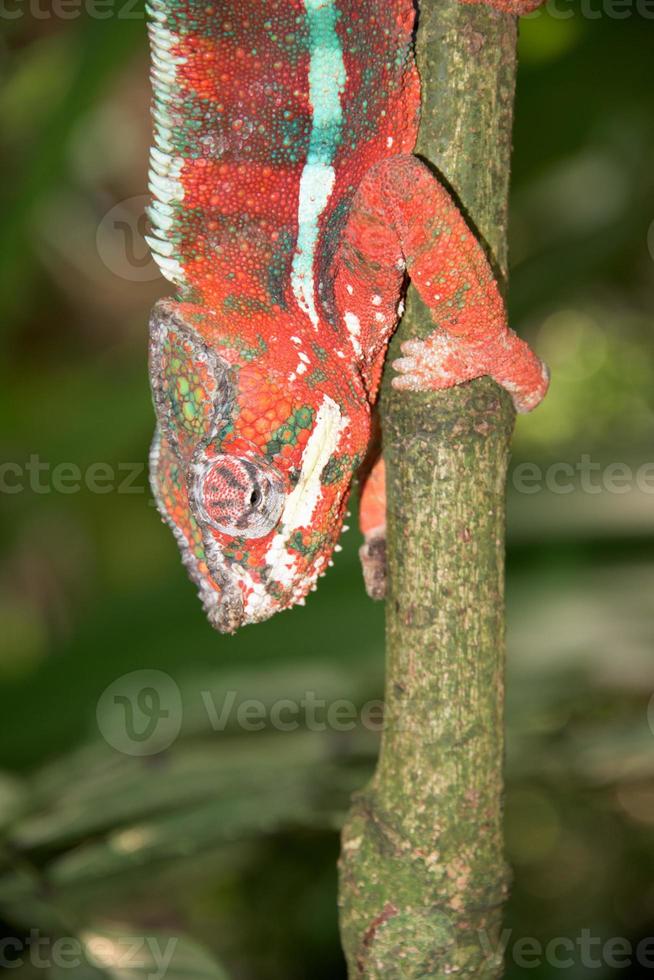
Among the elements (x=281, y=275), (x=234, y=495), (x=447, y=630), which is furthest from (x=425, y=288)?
(x=447, y=630)

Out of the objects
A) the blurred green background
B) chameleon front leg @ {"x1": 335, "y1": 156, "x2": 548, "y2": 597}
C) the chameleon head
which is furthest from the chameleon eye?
the blurred green background

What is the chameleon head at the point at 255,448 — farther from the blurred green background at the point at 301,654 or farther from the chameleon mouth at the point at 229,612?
the blurred green background at the point at 301,654

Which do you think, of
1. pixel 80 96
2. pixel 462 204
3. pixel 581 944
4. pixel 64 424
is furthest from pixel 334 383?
pixel 581 944

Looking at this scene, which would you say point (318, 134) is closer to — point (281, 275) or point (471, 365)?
point (281, 275)

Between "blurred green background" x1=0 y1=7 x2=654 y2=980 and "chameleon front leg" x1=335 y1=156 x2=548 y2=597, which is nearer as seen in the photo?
"chameleon front leg" x1=335 y1=156 x2=548 y2=597

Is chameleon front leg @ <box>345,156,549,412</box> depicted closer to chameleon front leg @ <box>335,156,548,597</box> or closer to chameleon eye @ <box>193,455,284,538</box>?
chameleon front leg @ <box>335,156,548,597</box>

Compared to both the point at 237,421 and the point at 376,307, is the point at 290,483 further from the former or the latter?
the point at 376,307
